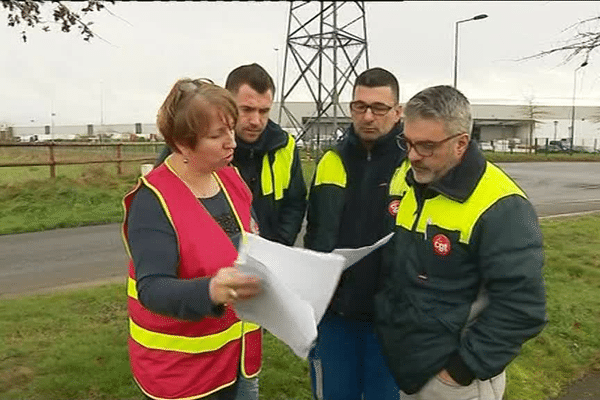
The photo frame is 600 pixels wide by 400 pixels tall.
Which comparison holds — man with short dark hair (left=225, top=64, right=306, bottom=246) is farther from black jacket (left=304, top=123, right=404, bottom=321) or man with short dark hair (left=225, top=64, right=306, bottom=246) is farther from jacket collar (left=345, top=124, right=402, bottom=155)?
jacket collar (left=345, top=124, right=402, bottom=155)

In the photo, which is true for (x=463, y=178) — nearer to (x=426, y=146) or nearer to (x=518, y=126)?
(x=426, y=146)

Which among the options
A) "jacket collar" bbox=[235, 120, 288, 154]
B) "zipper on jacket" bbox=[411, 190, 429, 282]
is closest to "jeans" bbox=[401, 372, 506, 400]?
"zipper on jacket" bbox=[411, 190, 429, 282]

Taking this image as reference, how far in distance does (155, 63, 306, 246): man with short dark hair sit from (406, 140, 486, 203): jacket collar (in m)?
0.99

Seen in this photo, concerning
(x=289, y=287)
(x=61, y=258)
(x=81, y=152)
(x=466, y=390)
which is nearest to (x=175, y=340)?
(x=289, y=287)

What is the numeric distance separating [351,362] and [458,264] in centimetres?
111

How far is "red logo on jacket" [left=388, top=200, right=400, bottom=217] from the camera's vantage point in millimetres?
2688

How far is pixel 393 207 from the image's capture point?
8.88 ft

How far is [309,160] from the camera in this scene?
2592 cm

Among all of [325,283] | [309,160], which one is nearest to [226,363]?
[325,283]

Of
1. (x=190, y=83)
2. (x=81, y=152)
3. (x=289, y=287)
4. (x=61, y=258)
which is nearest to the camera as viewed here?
(x=289, y=287)

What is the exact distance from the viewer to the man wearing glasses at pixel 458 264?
2066 millimetres

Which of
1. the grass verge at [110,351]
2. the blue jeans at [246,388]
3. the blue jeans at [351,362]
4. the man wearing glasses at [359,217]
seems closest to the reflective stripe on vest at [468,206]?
the man wearing glasses at [359,217]

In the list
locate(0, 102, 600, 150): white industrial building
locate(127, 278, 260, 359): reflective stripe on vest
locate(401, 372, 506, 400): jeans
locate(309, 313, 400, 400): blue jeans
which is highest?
locate(0, 102, 600, 150): white industrial building

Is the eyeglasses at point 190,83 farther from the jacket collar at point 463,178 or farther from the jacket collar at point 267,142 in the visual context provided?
the jacket collar at point 267,142
